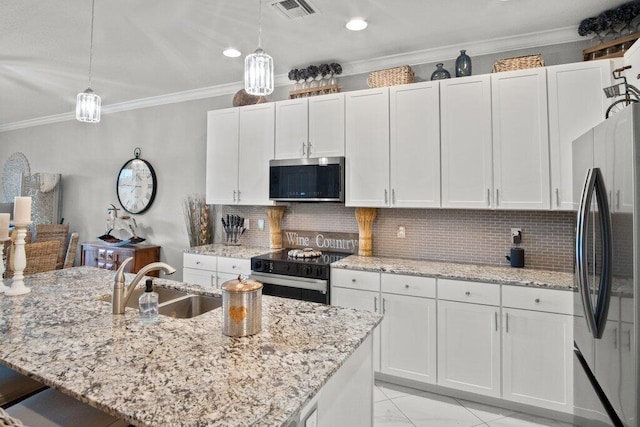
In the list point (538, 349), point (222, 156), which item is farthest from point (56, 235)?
point (538, 349)

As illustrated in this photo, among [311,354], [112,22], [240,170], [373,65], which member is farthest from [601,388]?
[112,22]

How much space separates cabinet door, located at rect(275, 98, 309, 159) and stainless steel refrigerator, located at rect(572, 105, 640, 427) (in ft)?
7.36

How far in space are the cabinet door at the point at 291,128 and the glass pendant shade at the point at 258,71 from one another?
150cm

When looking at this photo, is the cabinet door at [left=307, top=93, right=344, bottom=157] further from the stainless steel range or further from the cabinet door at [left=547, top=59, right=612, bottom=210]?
the cabinet door at [left=547, top=59, right=612, bottom=210]

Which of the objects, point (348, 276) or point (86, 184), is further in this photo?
point (86, 184)

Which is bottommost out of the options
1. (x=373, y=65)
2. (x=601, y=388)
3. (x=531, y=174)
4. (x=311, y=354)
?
(x=601, y=388)

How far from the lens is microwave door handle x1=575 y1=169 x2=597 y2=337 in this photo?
166 cm

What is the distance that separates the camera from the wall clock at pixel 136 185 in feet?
15.6

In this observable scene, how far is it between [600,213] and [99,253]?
512cm

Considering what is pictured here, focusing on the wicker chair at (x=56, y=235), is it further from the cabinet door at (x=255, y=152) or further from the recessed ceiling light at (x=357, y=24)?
the recessed ceiling light at (x=357, y=24)

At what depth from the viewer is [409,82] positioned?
3.03 meters

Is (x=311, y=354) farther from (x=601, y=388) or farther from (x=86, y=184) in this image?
(x=86, y=184)

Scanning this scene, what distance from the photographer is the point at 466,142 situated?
8.98 ft

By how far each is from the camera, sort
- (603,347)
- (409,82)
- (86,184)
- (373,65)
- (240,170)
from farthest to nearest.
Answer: (86,184), (240,170), (373,65), (409,82), (603,347)
